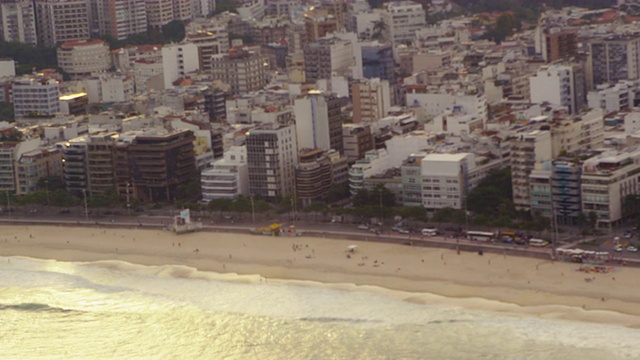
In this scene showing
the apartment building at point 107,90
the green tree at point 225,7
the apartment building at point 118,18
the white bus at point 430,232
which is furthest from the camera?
the green tree at point 225,7

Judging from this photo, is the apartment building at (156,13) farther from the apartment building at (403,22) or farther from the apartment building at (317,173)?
the apartment building at (317,173)

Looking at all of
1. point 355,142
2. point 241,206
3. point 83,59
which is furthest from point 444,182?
point 83,59

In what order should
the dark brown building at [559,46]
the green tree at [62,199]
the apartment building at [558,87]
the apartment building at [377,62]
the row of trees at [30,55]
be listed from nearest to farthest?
1. the green tree at [62,199]
2. the apartment building at [558,87]
3. the dark brown building at [559,46]
4. the apartment building at [377,62]
5. the row of trees at [30,55]

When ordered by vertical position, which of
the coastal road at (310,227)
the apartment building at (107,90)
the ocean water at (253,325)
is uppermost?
the apartment building at (107,90)

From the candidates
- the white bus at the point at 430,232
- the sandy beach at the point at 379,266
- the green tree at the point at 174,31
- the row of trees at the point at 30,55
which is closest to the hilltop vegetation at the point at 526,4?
the green tree at the point at 174,31

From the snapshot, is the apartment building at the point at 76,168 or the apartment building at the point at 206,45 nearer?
the apartment building at the point at 76,168

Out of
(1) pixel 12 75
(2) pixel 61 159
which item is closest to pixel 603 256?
(2) pixel 61 159

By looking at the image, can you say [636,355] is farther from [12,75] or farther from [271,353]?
[12,75]

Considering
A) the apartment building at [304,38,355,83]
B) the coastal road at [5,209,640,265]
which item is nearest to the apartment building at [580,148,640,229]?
the coastal road at [5,209,640,265]
